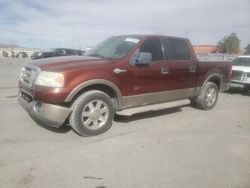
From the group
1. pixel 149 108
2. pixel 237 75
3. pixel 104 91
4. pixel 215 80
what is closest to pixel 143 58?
pixel 104 91

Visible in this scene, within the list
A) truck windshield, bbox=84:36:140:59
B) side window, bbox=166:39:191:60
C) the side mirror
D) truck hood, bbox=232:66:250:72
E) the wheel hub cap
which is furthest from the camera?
truck hood, bbox=232:66:250:72

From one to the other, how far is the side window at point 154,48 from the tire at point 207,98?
1.94 metres

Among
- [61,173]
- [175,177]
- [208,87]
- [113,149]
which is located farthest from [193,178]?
[208,87]

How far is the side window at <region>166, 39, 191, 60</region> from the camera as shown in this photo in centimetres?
588

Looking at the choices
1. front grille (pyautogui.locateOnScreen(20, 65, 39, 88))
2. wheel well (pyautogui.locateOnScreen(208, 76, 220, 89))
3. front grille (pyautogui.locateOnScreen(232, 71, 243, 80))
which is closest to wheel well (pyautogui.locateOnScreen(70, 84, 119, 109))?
front grille (pyautogui.locateOnScreen(20, 65, 39, 88))

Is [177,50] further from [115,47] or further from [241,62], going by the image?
[241,62]

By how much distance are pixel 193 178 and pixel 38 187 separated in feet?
6.27

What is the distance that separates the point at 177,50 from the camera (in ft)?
20.0

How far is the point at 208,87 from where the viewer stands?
6938 mm

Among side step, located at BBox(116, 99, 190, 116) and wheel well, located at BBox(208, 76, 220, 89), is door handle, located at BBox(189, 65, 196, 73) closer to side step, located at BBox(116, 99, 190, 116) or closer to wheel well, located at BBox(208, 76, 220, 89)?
side step, located at BBox(116, 99, 190, 116)

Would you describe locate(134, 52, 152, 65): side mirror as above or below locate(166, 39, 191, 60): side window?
below

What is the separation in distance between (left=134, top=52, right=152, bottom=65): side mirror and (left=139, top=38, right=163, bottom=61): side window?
28cm

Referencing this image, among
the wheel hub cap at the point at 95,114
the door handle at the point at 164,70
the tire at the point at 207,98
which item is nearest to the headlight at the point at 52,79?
the wheel hub cap at the point at 95,114

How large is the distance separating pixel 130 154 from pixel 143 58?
196 centimetres
